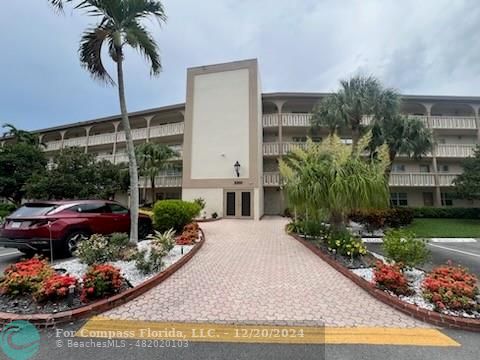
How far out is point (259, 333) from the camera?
323 centimetres

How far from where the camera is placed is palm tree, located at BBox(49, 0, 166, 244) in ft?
22.7

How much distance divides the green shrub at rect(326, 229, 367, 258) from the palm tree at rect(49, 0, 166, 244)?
6.27m

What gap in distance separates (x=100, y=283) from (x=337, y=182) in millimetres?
6629

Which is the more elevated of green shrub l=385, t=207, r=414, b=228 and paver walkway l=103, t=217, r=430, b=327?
green shrub l=385, t=207, r=414, b=228

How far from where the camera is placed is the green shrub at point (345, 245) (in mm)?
6551

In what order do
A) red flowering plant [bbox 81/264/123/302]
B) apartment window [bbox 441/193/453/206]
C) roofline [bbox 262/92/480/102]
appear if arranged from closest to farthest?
1. red flowering plant [bbox 81/264/123/302]
2. roofline [bbox 262/92/480/102]
3. apartment window [bbox 441/193/453/206]

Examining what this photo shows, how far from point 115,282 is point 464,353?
205 inches

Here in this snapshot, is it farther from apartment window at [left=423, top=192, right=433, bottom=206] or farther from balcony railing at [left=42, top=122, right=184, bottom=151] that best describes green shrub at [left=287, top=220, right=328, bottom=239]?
apartment window at [left=423, top=192, right=433, bottom=206]

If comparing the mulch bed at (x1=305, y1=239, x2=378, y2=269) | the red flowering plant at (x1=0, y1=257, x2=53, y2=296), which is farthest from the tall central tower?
the red flowering plant at (x1=0, y1=257, x2=53, y2=296)

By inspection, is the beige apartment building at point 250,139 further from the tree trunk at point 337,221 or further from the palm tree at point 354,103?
the tree trunk at point 337,221

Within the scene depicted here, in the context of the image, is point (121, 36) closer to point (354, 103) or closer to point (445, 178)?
point (354, 103)

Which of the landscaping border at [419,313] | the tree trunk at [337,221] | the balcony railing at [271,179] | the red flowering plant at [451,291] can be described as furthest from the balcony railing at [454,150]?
the landscaping border at [419,313]

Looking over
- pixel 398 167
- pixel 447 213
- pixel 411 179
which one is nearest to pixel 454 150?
pixel 398 167

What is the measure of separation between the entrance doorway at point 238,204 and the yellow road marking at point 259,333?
14643mm
